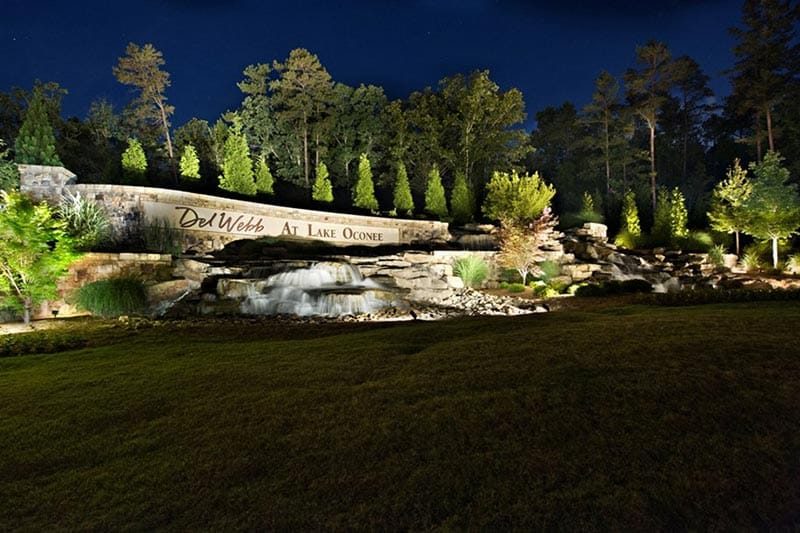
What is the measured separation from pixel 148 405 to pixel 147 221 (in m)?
11.8

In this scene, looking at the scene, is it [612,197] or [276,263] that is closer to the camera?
[276,263]

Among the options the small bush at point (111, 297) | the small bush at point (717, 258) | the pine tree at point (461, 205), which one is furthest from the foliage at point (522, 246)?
the small bush at point (111, 297)

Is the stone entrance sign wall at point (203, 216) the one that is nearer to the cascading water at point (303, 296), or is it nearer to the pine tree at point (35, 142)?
the pine tree at point (35, 142)

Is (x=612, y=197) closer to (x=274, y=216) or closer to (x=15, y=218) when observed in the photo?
(x=274, y=216)

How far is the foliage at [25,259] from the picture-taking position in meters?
6.61

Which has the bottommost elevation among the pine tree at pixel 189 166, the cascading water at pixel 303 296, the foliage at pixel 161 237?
the cascading water at pixel 303 296

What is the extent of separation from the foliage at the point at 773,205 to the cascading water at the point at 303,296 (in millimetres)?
15672

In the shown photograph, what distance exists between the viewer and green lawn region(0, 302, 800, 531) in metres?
1.63

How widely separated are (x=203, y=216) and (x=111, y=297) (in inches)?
256

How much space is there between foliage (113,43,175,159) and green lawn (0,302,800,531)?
2241 cm

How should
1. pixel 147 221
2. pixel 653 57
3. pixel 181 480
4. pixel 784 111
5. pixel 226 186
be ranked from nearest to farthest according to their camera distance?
pixel 181 480 → pixel 147 221 → pixel 226 186 → pixel 784 111 → pixel 653 57

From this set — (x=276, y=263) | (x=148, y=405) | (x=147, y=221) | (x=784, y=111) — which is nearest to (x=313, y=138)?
(x=147, y=221)

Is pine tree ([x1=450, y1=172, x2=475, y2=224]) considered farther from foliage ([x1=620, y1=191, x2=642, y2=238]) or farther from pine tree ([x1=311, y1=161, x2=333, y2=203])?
foliage ([x1=620, y1=191, x2=642, y2=238])

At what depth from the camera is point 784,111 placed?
76.6 feet
